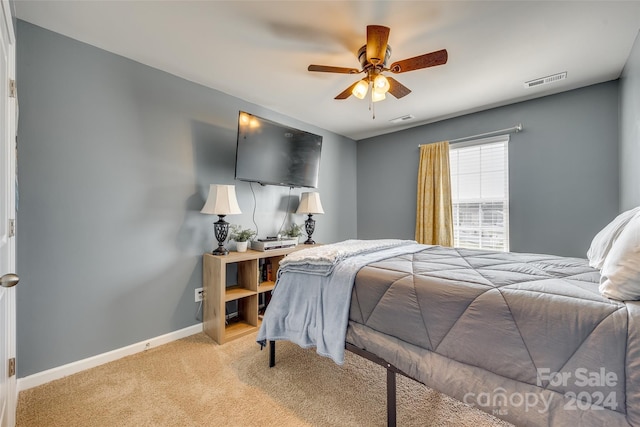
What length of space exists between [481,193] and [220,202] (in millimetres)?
3102

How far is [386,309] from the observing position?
135 centimetres

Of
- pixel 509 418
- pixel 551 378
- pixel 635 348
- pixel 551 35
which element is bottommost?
pixel 509 418

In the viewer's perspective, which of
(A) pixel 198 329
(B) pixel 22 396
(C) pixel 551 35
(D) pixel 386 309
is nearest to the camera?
(D) pixel 386 309

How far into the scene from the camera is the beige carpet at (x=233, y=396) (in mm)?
1432

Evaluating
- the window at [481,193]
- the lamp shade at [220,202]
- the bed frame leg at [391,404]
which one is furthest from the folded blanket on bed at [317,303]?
the window at [481,193]

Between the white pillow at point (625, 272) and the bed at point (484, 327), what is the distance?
0.04m

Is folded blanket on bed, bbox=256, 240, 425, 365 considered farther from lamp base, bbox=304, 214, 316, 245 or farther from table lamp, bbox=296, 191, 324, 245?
lamp base, bbox=304, 214, 316, 245

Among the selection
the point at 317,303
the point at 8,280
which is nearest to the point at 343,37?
the point at 317,303

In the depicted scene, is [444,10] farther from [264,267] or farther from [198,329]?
[198,329]

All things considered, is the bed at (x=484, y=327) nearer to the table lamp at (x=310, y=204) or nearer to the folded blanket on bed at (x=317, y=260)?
the folded blanket on bed at (x=317, y=260)

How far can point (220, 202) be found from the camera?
2387 mm

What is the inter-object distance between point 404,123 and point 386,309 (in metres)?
3.11

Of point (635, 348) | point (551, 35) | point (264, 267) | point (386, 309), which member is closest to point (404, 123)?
point (551, 35)

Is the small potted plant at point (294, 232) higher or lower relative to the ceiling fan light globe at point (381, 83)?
lower
